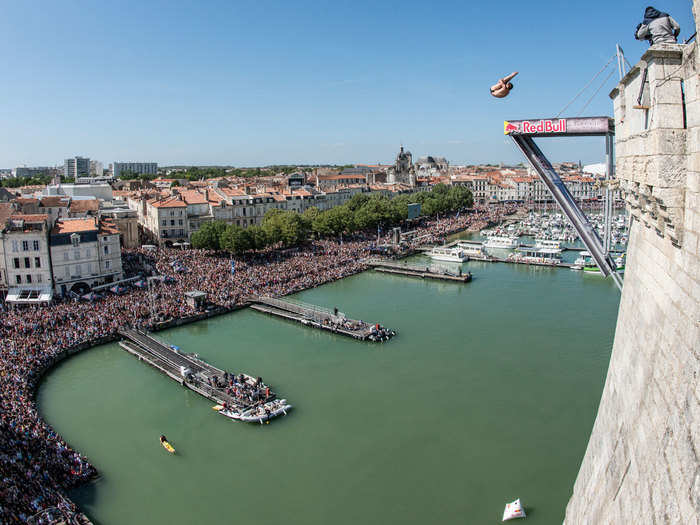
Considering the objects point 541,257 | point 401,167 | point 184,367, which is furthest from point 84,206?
point 401,167

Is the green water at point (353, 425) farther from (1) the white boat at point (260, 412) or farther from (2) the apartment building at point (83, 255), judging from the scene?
(2) the apartment building at point (83, 255)

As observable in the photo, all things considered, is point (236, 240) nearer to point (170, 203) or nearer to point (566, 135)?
point (170, 203)

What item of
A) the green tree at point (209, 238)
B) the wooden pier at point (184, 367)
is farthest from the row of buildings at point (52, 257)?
the green tree at point (209, 238)

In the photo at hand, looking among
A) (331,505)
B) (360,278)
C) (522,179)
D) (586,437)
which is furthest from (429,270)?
(522,179)

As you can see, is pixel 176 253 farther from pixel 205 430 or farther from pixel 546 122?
pixel 546 122

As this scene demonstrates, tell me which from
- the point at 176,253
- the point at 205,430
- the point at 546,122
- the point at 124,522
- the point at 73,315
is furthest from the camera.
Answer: the point at 176,253

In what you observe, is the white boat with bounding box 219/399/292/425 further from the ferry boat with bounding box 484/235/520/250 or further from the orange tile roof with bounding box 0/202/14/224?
the ferry boat with bounding box 484/235/520/250

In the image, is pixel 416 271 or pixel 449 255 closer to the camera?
pixel 416 271
